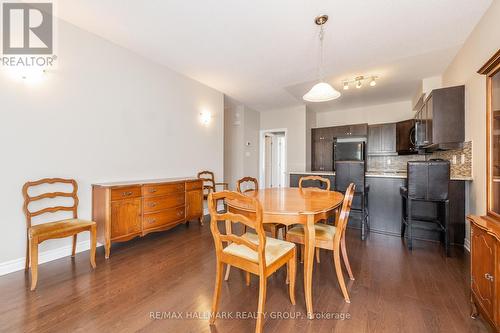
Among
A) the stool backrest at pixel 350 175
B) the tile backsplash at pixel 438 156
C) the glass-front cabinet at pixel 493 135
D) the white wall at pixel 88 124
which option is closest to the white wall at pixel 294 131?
the tile backsplash at pixel 438 156

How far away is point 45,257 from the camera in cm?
227

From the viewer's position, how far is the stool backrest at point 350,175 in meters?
3.15

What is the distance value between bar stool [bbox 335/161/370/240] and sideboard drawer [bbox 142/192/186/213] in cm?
243

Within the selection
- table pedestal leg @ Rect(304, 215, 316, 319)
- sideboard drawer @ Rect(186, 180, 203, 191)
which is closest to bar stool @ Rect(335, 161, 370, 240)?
table pedestal leg @ Rect(304, 215, 316, 319)

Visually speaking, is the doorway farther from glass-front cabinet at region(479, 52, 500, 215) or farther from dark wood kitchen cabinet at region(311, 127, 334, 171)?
glass-front cabinet at region(479, 52, 500, 215)

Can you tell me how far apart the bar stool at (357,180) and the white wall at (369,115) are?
10.5 feet

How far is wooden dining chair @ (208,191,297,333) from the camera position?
1.28 m

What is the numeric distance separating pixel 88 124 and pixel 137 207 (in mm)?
1164

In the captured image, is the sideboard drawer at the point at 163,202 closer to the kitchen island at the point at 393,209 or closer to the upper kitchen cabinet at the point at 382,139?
the kitchen island at the point at 393,209

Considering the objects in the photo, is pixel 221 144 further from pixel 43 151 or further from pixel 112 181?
pixel 43 151

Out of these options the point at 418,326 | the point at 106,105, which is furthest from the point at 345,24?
the point at 106,105

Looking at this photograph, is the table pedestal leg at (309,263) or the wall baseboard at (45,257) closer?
the table pedestal leg at (309,263)

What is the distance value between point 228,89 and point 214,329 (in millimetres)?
4116

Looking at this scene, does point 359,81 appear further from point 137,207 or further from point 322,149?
point 137,207
